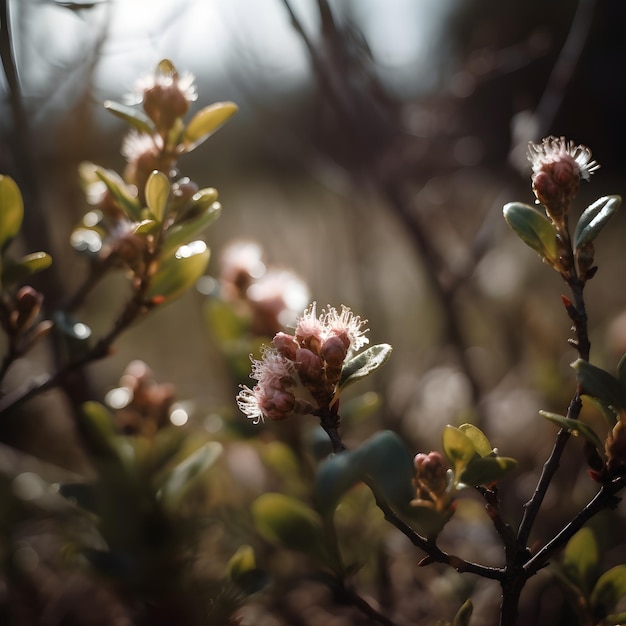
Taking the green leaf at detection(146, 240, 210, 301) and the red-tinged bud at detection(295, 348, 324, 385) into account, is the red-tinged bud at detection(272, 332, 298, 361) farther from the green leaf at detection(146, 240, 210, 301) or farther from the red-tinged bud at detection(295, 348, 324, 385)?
the green leaf at detection(146, 240, 210, 301)

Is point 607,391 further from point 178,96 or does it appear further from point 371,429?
point 371,429

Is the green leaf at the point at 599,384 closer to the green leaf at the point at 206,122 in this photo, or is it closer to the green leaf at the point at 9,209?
the green leaf at the point at 206,122

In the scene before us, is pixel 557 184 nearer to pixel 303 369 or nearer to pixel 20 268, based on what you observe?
pixel 303 369

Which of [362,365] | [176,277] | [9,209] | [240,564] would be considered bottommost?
[240,564]

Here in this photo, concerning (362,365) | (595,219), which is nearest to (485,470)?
(362,365)

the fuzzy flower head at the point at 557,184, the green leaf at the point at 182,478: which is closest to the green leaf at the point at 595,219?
the fuzzy flower head at the point at 557,184

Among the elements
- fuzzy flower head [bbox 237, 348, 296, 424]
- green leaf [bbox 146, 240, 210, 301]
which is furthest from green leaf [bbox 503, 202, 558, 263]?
green leaf [bbox 146, 240, 210, 301]
